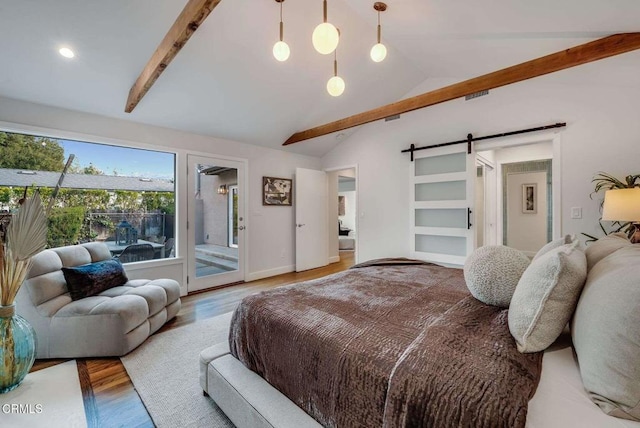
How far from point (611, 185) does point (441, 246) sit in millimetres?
1991

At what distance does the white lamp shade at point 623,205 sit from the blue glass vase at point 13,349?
181 inches

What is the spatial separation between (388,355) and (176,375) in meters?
1.76

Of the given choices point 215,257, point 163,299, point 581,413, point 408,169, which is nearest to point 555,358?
point 581,413

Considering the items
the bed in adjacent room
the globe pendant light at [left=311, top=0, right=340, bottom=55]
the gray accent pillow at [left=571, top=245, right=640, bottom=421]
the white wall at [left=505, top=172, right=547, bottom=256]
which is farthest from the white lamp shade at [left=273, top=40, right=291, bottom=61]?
the white wall at [left=505, top=172, right=547, bottom=256]

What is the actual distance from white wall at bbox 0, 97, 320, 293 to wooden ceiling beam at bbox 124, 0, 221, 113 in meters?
0.60

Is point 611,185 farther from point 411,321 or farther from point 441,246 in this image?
point 411,321

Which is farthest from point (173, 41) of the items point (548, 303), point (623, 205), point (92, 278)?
point (623, 205)

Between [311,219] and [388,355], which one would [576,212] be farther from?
[311,219]

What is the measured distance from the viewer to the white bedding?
742mm

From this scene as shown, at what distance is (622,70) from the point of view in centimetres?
264

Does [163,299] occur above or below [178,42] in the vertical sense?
below

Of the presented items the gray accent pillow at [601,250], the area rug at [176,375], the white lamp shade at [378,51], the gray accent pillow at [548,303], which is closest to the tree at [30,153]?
the area rug at [176,375]

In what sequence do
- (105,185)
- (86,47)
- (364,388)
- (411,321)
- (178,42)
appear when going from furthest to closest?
(105,185), (86,47), (178,42), (411,321), (364,388)

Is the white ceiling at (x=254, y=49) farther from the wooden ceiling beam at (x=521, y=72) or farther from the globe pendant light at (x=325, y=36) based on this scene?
the globe pendant light at (x=325, y=36)
